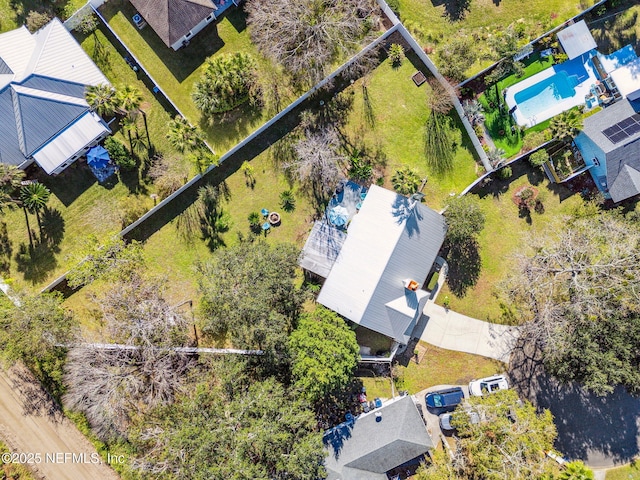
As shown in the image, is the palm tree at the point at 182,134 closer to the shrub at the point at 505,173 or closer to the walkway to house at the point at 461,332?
the walkway to house at the point at 461,332

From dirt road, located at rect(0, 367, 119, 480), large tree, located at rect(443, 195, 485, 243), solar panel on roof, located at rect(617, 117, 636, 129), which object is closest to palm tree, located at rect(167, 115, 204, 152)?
large tree, located at rect(443, 195, 485, 243)

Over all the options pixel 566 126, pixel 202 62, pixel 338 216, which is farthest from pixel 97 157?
pixel 566 126

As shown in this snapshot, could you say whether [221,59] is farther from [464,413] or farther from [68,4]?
[464,413]

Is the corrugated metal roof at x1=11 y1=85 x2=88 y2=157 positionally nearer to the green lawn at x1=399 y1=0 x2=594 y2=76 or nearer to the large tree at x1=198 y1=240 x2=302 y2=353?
the large tree at x1=198 y1=240 x2=302 y2=353

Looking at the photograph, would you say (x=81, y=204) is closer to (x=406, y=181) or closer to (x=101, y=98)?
(x=101, y=98)

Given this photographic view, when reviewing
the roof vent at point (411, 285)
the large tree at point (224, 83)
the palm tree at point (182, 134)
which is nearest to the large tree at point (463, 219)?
the roof vent at point (411, 285)

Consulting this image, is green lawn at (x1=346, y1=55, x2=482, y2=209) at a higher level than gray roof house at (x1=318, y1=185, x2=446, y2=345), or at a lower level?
higher
